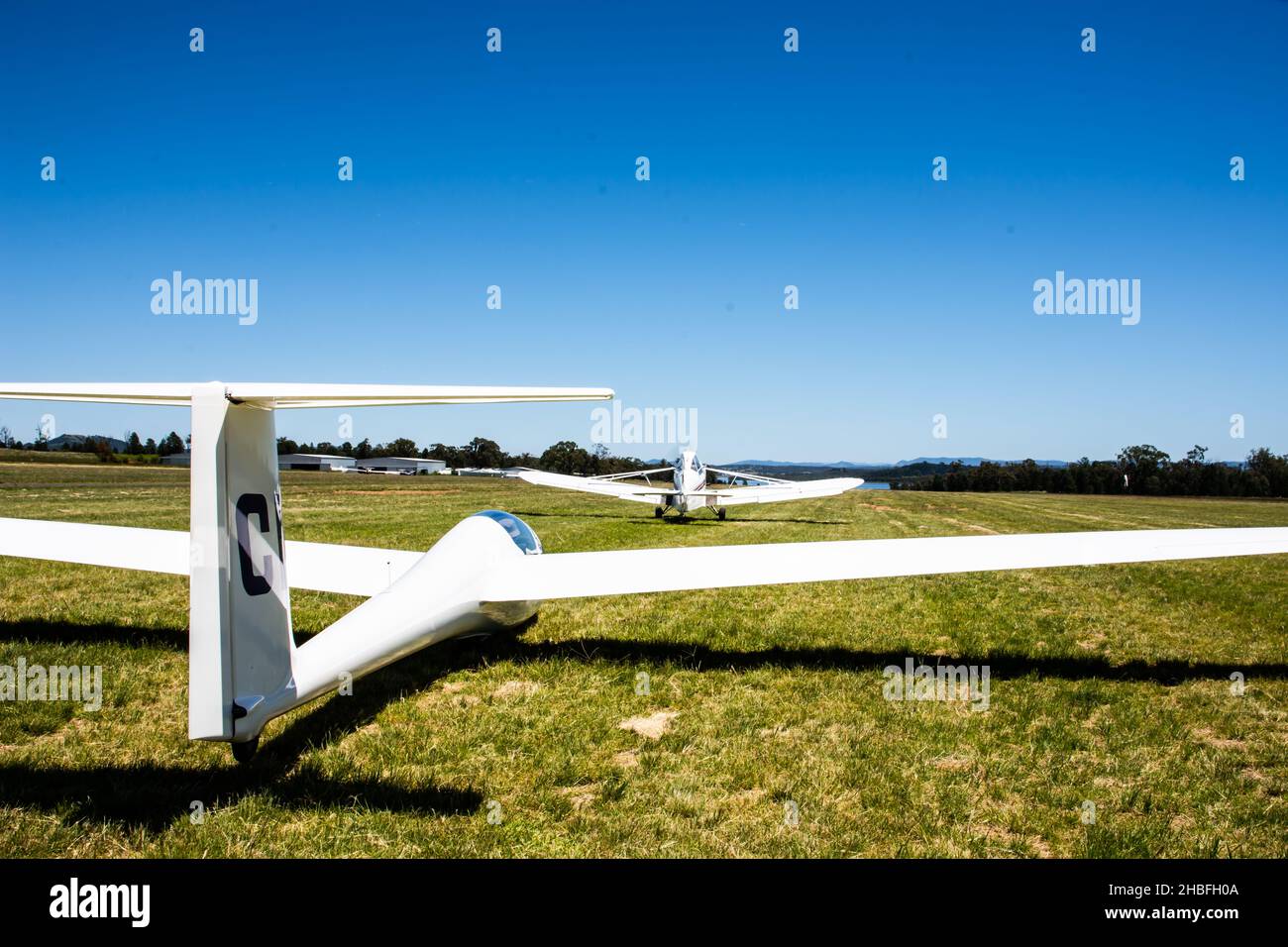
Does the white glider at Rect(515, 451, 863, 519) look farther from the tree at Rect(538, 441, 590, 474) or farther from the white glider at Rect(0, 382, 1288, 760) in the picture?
the tree at Rect(538, 441, 590, 474)

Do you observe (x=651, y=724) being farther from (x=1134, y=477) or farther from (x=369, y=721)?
(x=1134, y=477)

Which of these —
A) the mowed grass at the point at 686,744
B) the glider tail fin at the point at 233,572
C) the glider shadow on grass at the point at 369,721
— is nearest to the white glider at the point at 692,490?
the mowed grass at the point at 686,744

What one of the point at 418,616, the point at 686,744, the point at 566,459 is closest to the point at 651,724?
the point at 686,744

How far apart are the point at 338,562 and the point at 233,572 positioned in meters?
4.36

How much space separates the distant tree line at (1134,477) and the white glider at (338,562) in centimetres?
7889

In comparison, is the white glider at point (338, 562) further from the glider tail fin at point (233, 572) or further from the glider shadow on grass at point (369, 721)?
the glider shadow on grass at point (369, 721)

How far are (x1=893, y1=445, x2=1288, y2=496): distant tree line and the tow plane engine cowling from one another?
8074 cm

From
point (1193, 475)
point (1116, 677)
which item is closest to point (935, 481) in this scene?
point (1193, 475)

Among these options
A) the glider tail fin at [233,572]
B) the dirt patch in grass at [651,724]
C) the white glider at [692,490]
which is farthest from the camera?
the white glider at [692,490]

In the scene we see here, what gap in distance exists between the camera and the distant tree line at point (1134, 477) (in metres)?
70.1

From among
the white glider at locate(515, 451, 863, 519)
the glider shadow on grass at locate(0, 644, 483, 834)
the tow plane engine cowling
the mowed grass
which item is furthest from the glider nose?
the white glider at locate(515, 451, 863, 519)

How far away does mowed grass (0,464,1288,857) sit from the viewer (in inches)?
141

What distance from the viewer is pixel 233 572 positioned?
3.49m
